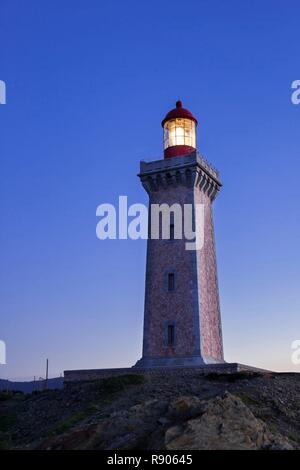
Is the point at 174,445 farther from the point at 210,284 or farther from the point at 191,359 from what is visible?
the point at 210,284

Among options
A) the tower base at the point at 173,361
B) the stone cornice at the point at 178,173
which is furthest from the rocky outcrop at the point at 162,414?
the stone cornice at the point at 178,173

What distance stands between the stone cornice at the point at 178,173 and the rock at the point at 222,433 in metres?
19.2

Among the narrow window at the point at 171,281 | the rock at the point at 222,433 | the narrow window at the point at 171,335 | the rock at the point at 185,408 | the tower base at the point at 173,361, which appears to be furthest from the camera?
the narrow window at the point at 171,281

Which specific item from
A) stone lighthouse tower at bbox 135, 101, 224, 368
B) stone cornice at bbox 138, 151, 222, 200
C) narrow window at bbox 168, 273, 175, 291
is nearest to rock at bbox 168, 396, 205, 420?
stone lighthouse tower at bbox 135, 101, 224, 368

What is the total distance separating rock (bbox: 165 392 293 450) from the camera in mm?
13867

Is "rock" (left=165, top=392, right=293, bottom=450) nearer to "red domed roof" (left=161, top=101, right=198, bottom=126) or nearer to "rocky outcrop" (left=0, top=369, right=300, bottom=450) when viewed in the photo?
"rocky outcrop" (left=0, top=369, right=300, bottom=450)

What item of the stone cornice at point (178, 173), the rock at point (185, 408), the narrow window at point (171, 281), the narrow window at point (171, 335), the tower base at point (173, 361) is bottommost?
the rock at point (185, 408)

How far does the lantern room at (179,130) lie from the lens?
35.6 m

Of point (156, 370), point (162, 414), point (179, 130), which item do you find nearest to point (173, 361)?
point (156, 370)

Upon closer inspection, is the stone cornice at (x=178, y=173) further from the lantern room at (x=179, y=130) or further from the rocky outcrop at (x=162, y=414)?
the rocky outcrop at (x=162, y=414)

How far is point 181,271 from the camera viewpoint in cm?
3278

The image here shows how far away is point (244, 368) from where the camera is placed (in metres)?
28.3
